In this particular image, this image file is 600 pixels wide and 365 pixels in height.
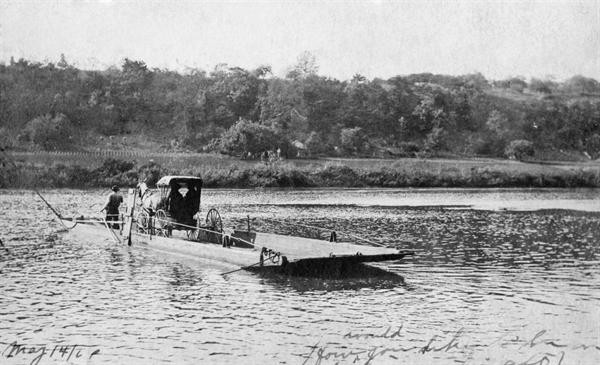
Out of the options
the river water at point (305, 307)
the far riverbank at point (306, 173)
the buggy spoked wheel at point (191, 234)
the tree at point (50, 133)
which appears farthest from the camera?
the tree at point (50, 133)

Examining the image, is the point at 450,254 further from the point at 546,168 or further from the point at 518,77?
the point at 518,77

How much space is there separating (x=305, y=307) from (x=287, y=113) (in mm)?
85795

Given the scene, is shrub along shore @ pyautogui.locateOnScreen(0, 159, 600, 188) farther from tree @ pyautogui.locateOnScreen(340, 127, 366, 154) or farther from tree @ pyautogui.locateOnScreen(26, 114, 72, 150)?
tree @ pyautogui.locateOnScreen(26, 114, 72, 150)

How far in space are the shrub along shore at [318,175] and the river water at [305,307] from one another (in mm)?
34758

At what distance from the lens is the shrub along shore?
6450 centimetres

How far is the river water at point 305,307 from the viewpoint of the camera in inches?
500

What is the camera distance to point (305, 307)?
15891mm

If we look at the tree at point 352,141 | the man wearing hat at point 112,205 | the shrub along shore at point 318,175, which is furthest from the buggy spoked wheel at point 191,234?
the tree at point 352,141

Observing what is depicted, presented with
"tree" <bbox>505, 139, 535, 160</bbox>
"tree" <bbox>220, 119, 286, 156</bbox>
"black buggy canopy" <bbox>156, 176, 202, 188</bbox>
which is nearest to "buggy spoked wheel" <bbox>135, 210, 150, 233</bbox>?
"black buggy canopy" <bbox>156, 176, 202, 188</bbox>

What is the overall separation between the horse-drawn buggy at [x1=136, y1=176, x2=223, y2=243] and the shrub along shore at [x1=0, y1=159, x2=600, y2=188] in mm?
37975

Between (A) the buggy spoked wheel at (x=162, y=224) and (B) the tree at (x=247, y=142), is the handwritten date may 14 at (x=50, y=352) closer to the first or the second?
(A) the buggy spoked wheel at (x=162, y=224)

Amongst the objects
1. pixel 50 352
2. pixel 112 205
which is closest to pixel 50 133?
pixel 112 205

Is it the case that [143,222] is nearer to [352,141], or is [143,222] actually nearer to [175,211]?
[175,211]

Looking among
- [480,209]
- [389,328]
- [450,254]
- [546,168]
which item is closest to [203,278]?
[389,328]
